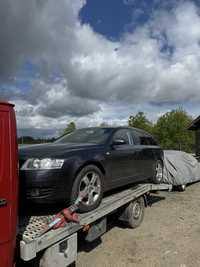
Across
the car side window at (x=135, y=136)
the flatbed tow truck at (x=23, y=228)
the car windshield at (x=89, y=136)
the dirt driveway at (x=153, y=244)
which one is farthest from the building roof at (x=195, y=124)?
the flatbed tow truck at (x=23, y=228)

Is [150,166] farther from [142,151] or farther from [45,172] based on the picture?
[45,172]

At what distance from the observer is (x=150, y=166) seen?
603 cm

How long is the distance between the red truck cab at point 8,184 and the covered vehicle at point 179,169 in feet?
25.6

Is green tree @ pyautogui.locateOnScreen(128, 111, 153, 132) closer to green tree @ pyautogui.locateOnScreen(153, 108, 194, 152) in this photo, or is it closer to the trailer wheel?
green tree @ pyautogui.locateOnScreen(153, 108, 194, 152)

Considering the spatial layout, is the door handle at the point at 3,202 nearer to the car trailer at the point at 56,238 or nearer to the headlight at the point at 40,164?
the car trailer at the point at 56,238

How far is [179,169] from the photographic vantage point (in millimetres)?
9469

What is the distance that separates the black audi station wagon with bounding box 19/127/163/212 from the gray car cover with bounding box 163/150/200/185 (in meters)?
3.99

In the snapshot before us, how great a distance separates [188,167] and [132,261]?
22.6ft

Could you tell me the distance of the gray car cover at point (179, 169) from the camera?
929 centimetres

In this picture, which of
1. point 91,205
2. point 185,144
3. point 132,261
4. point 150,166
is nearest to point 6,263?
point 91,205

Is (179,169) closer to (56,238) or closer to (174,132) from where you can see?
(56,238)

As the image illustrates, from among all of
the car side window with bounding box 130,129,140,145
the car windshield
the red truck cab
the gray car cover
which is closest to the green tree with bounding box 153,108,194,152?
the gray car cover

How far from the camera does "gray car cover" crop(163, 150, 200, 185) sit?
9.29 m

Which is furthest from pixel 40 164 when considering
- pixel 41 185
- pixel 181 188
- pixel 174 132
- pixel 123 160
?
pixel 174 132
